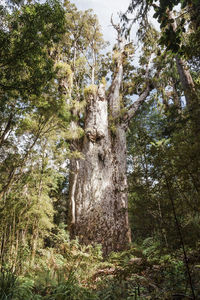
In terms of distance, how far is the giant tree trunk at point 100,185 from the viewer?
6181 mm

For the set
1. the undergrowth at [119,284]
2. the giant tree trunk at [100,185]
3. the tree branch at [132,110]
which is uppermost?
the tree branch at [132,110]

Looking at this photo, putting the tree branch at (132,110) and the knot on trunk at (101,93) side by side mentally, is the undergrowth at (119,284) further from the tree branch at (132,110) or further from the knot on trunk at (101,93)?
the knot on trunk at (101,93)

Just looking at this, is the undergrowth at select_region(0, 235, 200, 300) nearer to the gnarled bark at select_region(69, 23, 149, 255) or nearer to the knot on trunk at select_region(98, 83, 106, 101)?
the gnarled bark at select_region(69, 23, 149, 255)

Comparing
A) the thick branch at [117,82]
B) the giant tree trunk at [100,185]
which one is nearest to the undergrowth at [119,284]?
the giant tree trunk at [100,185]

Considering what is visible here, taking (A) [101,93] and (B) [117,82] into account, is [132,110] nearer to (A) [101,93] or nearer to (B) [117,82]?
(A) [101,93]

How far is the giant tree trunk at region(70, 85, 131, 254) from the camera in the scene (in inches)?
243

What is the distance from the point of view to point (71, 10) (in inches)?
398

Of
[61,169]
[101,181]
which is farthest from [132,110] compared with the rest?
[61,169]

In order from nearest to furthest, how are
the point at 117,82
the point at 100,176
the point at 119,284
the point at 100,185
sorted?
the point at 119,284 < the point at 100,185 < the point at 100,176 < the point at 117,82

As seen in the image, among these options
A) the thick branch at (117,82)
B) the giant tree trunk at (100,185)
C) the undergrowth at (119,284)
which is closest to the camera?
the undergrowth at (119,284)

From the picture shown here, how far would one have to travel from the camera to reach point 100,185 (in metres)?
6.95

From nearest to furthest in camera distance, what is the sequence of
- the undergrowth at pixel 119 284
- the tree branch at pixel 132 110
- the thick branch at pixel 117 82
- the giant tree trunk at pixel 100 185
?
the undergrowth at pixel 119 284 < the giant tree trunk at pixel 100 185 < the tree branch at pixel 132 110 < the thick branch at pixel 117 82

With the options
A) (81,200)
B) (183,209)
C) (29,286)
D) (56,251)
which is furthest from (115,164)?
(29,286)

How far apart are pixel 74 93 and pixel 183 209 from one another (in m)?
8.28
